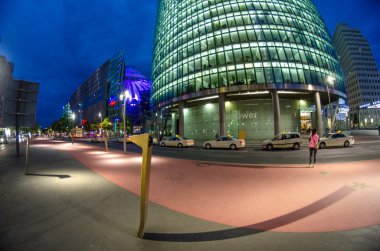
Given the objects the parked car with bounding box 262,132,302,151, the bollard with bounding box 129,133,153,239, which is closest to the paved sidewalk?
the bollard with bounding box 129,133,153,239

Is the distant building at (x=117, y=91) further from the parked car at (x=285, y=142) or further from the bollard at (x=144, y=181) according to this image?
the bollard at (x=144, y=181)

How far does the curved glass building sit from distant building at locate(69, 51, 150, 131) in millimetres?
43888

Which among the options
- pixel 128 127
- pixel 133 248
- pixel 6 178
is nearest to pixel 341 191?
pixel 133 248

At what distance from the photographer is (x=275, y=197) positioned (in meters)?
6.01

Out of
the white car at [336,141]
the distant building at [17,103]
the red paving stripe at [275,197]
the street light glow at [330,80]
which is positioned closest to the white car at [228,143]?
the white car at [336,141]

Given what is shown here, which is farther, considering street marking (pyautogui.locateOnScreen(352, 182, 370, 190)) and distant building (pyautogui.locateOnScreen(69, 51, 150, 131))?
distant building (pyautogui.locateOnScreen(69, 51, 150, 131))

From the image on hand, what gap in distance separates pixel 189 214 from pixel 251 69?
3562 centimetres

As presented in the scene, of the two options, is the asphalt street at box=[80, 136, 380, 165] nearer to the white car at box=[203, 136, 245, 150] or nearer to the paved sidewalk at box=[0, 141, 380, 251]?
the white car at box=[203, 136, 245, 150]

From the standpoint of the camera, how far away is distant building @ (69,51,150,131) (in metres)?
95.7

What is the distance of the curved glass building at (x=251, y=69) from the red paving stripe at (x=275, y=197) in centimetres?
2803

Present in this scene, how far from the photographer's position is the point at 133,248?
333cm

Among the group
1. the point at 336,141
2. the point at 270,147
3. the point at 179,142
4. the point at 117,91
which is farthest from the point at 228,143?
the point at 117,91

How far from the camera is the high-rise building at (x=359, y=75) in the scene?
113000 mm

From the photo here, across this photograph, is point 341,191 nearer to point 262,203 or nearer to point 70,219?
point 262,203
